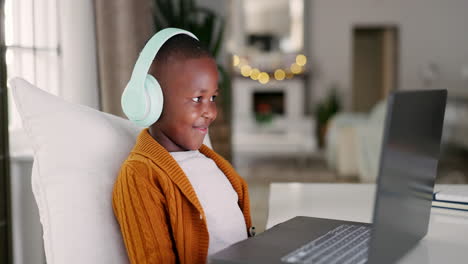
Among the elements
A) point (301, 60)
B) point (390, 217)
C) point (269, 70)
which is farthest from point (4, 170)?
point (301, 60)

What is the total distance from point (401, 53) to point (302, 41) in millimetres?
1725

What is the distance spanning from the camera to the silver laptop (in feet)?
2.16

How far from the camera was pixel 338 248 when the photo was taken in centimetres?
80

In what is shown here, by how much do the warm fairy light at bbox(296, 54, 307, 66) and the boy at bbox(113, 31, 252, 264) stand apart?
27.6 ft

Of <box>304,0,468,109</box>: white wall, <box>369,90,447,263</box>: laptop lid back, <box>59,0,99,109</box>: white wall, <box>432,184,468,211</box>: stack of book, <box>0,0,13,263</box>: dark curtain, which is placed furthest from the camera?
<box>304,0,468,109</box>: white wall

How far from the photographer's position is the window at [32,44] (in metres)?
2.06

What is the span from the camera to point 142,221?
0.83m

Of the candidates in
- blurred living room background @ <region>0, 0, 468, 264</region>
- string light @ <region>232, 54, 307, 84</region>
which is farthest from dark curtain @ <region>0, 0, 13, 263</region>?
string light @ <region>232, 54, 307, 84</region>

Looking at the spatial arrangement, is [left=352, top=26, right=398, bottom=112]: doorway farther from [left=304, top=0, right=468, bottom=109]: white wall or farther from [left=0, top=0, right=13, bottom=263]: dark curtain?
[left=0, top=0, right=13, bottom=263]: dark curtain

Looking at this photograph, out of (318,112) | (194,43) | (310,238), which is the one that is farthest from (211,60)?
(318,112)

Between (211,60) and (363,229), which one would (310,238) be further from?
(211,60)

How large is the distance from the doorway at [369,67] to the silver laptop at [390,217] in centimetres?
902

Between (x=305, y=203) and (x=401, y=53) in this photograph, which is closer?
(x=305, y=203)

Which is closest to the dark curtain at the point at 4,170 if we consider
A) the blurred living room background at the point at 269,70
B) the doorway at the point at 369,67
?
the blurred living room background at the point at 269,70
